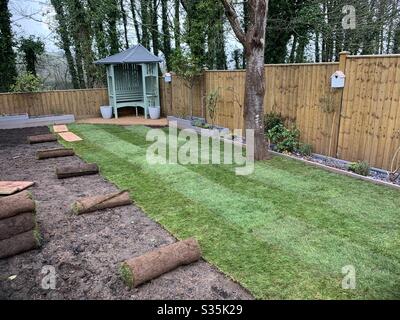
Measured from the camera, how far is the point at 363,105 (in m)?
5.40

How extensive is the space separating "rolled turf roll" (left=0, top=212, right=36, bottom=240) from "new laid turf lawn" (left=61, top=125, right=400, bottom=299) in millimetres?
1308

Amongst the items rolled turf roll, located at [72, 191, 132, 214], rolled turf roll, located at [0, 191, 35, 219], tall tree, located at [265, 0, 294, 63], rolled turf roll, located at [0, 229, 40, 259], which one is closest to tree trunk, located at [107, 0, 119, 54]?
tall tree, located at [265, 0, 294, 63]

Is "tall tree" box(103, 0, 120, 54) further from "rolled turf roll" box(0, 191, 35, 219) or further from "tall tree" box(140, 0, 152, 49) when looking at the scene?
"rolled turf roll" box(0, 191, 35, 219)

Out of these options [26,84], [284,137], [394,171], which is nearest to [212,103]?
[284,137]

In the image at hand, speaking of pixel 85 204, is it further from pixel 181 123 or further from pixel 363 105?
pixel 181 123

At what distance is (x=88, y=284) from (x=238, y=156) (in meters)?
4.32

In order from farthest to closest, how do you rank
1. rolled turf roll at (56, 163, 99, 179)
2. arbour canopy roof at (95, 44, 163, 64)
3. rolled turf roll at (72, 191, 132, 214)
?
1. arbour canopy roof at (95, 44, 163, 64)
2. rolled turf roll at (56, 163, 99, 179)
3. rolled turf roll at (72, 191, 132, 214)

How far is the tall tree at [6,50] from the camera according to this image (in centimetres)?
1222

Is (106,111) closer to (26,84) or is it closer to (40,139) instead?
(26,84)

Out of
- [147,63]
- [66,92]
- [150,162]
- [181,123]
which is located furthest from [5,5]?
[150,162]

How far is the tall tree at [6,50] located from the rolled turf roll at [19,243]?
10.9 meters

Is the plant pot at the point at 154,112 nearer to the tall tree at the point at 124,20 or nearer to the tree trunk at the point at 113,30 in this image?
the tree trunk at the point at 113,30

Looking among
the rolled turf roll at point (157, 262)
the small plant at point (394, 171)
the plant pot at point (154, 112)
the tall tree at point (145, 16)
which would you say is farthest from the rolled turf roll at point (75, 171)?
the tall tree at point (145, 16)

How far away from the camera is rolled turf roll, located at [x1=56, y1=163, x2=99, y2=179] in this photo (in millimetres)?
5480
